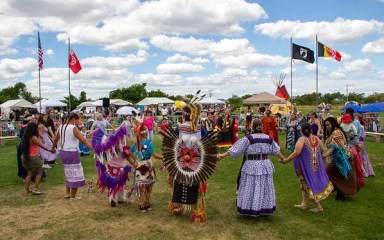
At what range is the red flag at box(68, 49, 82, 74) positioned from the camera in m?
23.9

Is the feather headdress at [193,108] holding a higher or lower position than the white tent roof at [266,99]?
lower

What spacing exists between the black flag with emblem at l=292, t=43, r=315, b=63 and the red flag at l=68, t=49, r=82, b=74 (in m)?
13.3

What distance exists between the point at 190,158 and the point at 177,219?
1.09 meters

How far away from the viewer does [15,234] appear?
5.81 m

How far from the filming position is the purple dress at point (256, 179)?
6262 millimetres

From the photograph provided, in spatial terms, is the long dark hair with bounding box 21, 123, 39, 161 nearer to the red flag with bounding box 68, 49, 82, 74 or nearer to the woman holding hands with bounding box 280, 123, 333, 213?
the woman holding hands with bounding box 280, 123, 333, 213

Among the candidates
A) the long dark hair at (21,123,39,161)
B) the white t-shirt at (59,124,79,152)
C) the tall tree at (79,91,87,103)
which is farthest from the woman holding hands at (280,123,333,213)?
the tall tree at (79,91,87,103)

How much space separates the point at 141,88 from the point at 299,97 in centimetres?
3377

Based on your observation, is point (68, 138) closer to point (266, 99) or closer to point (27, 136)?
point (27, 136)

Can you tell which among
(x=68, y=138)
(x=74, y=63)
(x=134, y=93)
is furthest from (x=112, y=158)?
(x=134, y=93)

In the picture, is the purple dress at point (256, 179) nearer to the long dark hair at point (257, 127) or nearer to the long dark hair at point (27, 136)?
the long dark hair at point (257, 127)

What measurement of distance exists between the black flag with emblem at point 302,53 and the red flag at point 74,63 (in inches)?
522

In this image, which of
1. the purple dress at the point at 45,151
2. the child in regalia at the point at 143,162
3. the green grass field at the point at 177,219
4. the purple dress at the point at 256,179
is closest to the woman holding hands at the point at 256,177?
the purple dress at the point at 256,179

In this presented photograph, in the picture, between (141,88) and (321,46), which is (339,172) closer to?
(321,46)
